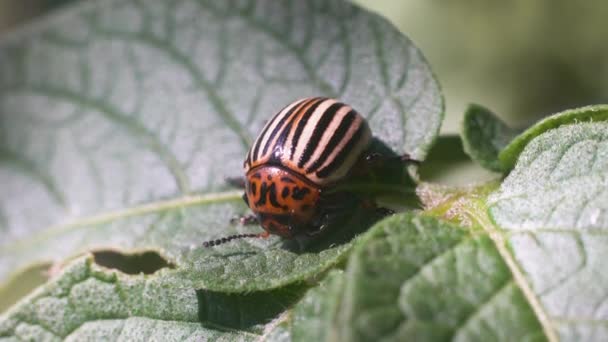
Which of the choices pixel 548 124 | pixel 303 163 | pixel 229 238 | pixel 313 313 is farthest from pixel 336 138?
pixel 313 313

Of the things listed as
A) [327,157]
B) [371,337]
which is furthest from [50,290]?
[371,337]

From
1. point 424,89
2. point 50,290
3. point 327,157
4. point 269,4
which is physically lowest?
point 50,290

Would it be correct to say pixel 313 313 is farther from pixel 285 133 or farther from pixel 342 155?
pixel 285 133

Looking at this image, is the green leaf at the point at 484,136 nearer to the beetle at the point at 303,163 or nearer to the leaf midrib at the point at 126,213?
the beetle at the point at 303,163

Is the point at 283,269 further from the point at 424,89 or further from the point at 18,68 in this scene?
the point at 18,68

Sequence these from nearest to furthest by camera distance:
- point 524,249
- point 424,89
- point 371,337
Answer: point 371,337 → point 524,249 → point 424,89

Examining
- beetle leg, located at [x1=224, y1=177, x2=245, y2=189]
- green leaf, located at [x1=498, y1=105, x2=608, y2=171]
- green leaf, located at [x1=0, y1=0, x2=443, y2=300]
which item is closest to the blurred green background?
green leaf, located at [x1=0, y1=0, x2=443, y2=300]

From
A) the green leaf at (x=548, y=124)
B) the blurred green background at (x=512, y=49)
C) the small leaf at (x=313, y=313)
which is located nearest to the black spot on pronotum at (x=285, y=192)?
the small leaf at (x=313, y=313)
